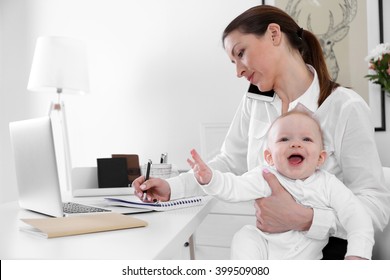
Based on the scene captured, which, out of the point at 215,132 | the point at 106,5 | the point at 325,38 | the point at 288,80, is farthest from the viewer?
the point at 106,5

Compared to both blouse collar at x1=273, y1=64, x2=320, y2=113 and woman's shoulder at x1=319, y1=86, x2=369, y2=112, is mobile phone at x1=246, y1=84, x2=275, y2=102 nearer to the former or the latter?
blouse collar at x1=273, y1=64, x2=320, y2=113

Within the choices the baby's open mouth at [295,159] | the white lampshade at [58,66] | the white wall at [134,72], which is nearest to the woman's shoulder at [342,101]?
the baby's open mouth at [295,159]

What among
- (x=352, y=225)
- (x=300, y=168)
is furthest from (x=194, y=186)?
(x=352, y=225)

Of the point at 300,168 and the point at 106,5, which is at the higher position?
the point at 106,5

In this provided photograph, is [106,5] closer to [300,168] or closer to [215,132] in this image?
[215,132]

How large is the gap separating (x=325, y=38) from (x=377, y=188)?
145cm

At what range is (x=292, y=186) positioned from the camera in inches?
44.1

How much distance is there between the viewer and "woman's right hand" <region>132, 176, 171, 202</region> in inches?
48.8

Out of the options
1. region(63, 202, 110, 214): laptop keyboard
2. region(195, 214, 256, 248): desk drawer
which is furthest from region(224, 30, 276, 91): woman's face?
region(195, 214, 256, 248): desk drawer

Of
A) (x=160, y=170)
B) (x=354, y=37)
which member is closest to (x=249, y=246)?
(x=160, y=170)

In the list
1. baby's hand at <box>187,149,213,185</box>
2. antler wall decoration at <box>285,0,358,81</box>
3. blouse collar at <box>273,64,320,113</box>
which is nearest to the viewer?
baby's hand at <box>187,149,213,185</box>

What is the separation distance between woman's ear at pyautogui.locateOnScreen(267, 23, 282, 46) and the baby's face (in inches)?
11.6

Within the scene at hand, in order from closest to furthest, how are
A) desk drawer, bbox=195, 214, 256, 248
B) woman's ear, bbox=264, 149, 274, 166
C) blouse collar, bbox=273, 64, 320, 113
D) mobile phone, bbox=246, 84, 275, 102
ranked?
woman's ear, bbox=264, 149, 274, 166 → blouse collar, bbox=273, 64, 320, 113 → mobile phone, bbox=246, 84, 275, 102 → desk drawer, bbox=195, 214, 256, 248
